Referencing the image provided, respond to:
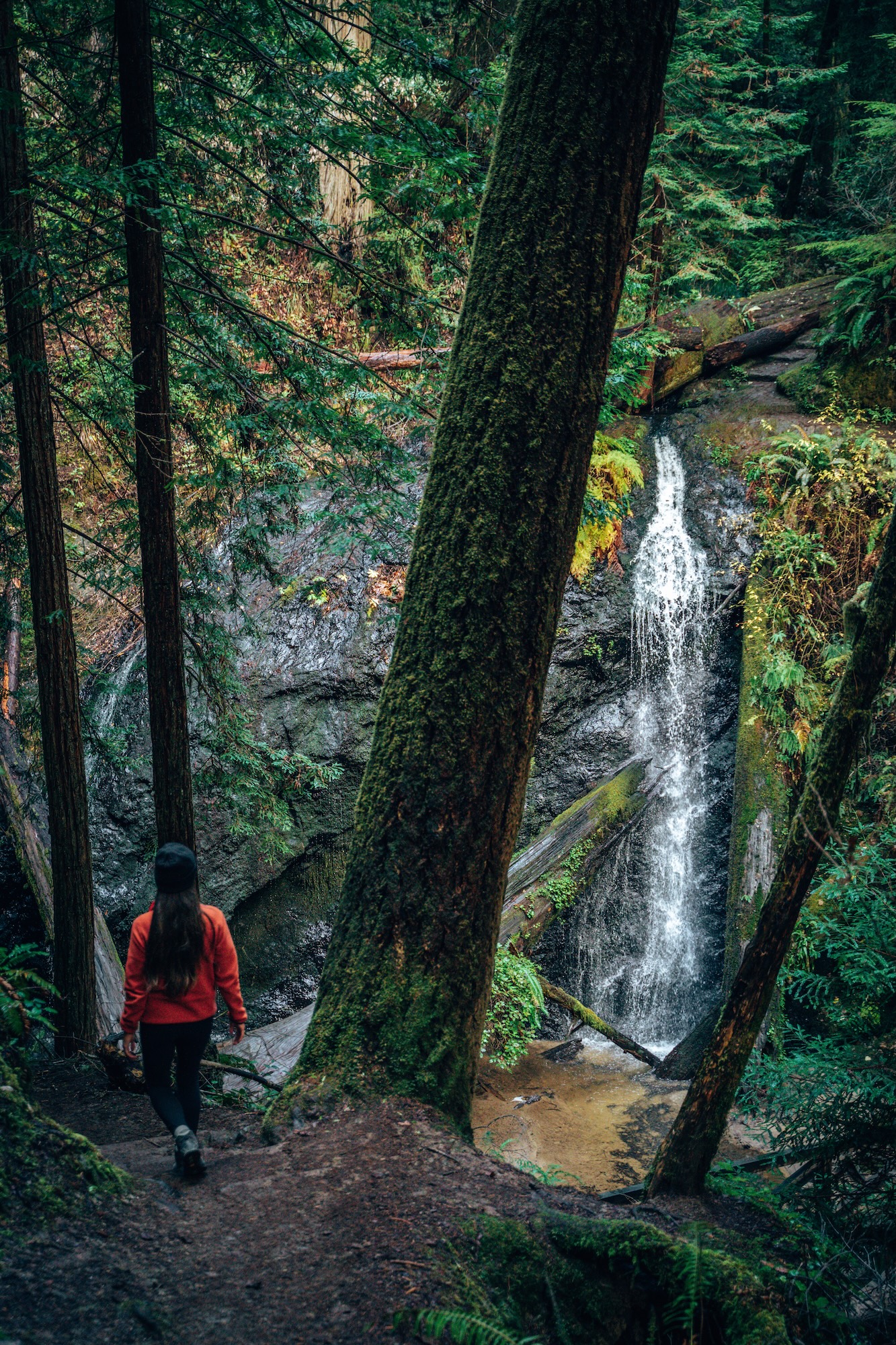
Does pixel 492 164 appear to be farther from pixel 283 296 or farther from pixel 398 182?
pixel 283 296

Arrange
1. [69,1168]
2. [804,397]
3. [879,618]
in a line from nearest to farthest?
[69,1168]
[879,618]
[804,397]

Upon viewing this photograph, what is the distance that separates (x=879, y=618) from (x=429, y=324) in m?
3.73

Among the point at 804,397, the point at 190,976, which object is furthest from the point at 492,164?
the point at 804,397

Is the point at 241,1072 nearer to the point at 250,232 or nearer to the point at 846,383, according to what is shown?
the point at 250,232

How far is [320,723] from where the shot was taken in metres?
8.73

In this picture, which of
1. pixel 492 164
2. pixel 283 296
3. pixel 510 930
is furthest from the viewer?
pixel 283 296

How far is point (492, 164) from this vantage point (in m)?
3.06

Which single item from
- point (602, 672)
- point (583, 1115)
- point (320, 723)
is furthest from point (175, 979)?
point (602, 672)

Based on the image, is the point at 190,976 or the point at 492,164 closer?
the point at 492,164

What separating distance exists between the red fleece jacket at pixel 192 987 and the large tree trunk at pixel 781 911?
6.95 feet

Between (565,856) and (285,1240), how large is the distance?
20.6 ft

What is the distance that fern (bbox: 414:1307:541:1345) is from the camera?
188 cm

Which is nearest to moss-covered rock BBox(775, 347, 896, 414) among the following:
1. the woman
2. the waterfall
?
the waterfall

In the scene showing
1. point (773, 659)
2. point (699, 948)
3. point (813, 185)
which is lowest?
point (699, 948)
